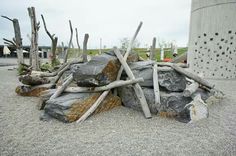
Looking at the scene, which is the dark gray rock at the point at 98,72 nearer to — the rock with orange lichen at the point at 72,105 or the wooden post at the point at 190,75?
the rock with orange lichen at the point at 72,105

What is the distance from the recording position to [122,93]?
5715 millimetres

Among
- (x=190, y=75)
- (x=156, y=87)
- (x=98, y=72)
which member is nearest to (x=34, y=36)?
(x=98, y=72)

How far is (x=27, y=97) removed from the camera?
7.05 meters

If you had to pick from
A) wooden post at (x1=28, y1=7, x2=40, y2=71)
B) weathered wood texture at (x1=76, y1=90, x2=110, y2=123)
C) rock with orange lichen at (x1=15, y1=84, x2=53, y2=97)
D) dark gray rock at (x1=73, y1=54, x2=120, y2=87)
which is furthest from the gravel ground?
wooden post at (x1=28, y1=7, x2=40, y2=71)

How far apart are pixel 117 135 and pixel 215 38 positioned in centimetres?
1061

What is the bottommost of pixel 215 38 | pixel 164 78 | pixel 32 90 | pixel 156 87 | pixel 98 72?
pixel 32 90

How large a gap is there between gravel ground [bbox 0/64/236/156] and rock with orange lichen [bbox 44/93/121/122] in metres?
0.19

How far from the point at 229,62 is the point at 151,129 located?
33.5ft

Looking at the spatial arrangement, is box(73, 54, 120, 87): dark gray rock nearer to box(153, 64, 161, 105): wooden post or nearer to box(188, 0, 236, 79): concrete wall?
box(153, 64, 161, 105): wooden post

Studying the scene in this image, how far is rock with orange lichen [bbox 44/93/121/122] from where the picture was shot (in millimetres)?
4512

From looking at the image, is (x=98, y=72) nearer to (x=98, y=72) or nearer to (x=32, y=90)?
(x=98, y=72)

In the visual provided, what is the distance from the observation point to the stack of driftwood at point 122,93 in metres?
4.67

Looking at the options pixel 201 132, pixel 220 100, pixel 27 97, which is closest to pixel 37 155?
pixel 201 132

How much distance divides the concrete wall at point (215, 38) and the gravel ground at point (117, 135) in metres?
7.99
